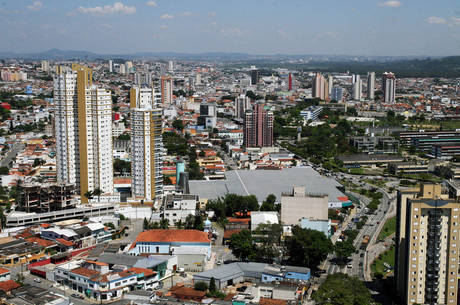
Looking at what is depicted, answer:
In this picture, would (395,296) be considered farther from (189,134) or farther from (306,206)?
(189,134)

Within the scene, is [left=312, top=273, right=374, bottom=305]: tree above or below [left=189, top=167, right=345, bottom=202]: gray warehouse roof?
below

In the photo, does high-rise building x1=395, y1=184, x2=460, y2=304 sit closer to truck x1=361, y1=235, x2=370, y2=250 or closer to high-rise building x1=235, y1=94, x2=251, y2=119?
truck x1=361, y1=235, x2=370, y2=250

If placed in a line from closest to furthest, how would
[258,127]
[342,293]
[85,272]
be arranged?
[342,293], [85,272], [258,127]

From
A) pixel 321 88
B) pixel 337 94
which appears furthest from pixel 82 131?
pixel 321 88

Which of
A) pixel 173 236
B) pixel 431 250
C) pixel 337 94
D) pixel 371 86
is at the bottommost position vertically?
pixel 173 236

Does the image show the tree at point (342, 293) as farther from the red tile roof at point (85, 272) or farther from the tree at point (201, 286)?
the red tile roof at point (85, 272)

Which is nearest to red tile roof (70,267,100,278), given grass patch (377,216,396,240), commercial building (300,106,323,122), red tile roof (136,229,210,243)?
red tile roof (136,229,210,243)

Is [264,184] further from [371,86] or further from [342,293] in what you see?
[371,86]
